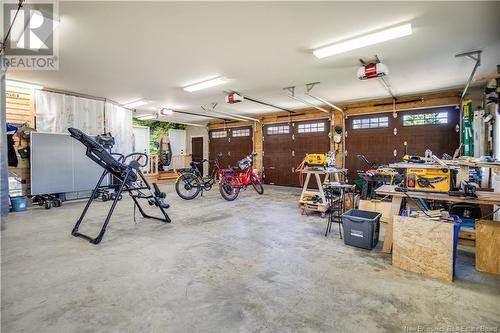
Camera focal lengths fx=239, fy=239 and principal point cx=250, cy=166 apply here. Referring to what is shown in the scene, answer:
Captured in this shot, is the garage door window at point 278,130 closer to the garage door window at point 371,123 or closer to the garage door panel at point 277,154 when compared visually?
the garage door panel at point 277,154

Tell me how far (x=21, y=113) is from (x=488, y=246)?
8143 mm

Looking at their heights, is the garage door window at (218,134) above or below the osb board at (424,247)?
above

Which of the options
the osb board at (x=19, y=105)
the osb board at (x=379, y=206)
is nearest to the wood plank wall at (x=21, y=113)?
the osb board at (x=19, y=105)

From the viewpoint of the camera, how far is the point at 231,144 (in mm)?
10203

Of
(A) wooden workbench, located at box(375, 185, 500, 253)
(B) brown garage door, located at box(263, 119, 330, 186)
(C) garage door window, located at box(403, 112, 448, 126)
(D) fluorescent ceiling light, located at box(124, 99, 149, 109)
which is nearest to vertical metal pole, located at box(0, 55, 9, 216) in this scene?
(D) fluorescent ceiling light, located at box(124, 99, 149, 109)

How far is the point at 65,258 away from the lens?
8.67ft

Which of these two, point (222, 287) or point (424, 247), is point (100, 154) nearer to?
point (222, 287)

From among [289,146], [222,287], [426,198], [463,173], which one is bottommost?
[222,287]

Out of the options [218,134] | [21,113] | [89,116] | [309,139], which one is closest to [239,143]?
[218,134]

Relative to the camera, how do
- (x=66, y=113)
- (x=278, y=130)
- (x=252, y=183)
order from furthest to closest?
(x=278, y=130) → (x=252, y=183) → (x=66, y=113)

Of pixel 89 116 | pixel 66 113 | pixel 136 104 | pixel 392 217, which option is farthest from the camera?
pixel 136 104

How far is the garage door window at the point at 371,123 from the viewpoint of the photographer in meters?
6.74

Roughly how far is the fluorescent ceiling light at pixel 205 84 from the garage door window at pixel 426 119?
5.00 metres

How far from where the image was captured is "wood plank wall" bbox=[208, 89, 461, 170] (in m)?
5.90
